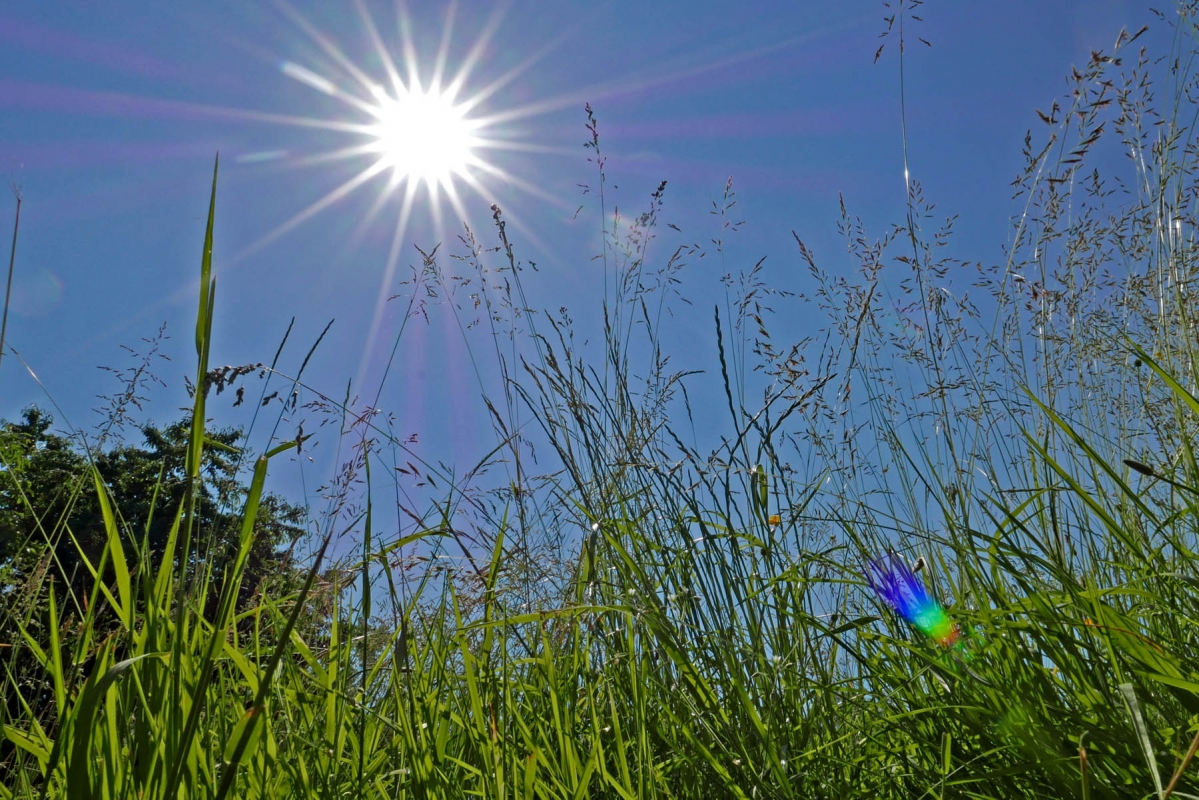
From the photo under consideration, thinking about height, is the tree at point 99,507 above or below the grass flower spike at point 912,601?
above

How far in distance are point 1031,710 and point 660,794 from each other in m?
0.64

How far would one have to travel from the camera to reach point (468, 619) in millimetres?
1970

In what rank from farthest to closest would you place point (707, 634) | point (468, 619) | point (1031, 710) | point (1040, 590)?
1. point (468, 619)
2. point (707, 634)
3. point (1040, 590)
4. point (1031, 710)

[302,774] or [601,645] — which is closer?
[302,774]

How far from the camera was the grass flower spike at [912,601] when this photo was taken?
1.20 metres

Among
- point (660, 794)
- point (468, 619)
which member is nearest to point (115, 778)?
point (660, 794)

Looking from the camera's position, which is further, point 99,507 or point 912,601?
point 99,507

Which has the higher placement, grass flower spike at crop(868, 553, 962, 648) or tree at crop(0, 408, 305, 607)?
tree at crop(0, 408, 305, 607)

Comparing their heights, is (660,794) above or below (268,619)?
below

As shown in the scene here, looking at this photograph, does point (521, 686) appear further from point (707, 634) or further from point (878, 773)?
point (878, 773)

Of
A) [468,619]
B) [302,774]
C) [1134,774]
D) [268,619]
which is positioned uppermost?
[268,619]

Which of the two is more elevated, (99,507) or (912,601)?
(99,507)

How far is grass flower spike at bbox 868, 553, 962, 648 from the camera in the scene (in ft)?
3.94

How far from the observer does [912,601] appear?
1248 millimetres
